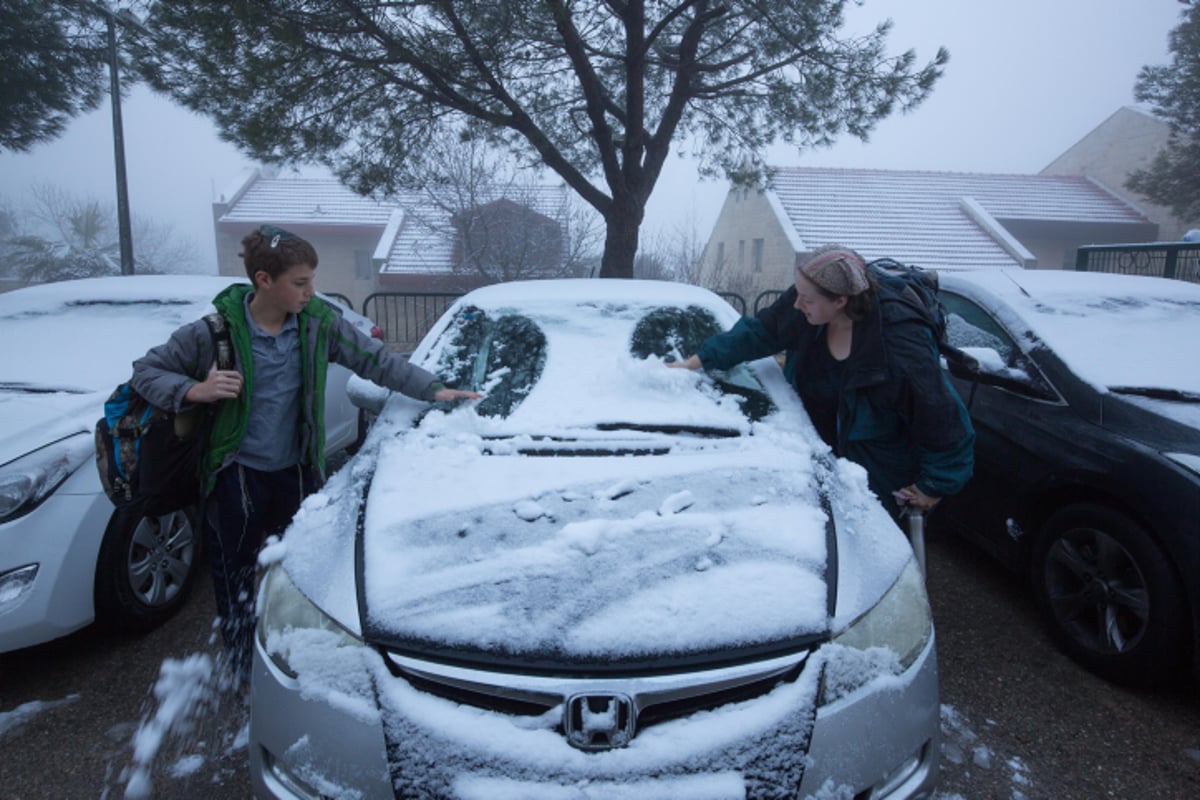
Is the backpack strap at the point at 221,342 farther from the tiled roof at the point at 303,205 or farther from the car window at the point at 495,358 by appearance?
the tiled roof at the point at 303,205

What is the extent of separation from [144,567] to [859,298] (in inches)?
117

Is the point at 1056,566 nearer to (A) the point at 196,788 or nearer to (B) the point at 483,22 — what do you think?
(A) the point at 196,788

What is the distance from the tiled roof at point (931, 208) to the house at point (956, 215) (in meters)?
0.04

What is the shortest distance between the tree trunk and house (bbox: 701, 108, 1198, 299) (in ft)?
37.9

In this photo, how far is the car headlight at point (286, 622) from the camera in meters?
1.69

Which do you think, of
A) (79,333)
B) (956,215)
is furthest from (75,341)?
(956,215)

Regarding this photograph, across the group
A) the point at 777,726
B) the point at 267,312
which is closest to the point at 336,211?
the point at 267,312

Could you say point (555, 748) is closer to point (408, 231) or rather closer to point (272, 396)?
point (272, 396)

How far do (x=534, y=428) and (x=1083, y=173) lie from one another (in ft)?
104

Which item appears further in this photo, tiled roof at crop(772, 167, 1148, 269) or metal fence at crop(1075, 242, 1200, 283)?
tiled roof at crop(772, 167, 1148, 269)

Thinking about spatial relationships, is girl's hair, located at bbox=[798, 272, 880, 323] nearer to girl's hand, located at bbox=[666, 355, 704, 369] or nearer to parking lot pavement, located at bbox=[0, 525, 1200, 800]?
girl's hand, located at bbox=[666, 355, 704, 369]

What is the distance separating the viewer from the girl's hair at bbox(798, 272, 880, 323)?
2410mm

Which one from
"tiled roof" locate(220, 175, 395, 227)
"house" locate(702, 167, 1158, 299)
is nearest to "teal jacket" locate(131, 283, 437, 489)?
"house" locate(702, 167, 1158, 299)

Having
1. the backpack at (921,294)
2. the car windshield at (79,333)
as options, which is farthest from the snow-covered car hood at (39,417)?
the backpack at (921,294)
